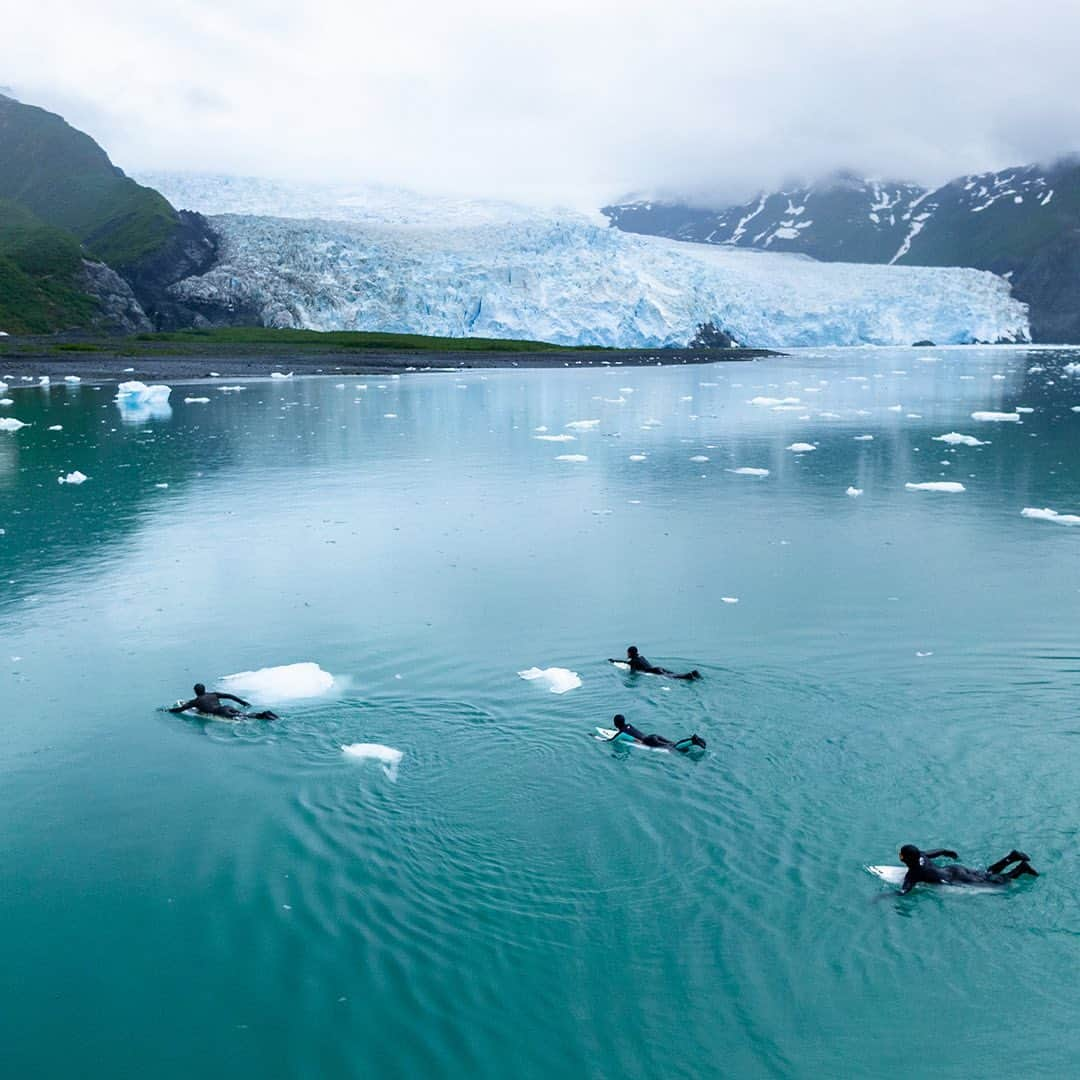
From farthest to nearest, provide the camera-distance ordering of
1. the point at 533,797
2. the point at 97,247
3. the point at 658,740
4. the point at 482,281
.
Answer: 1. the point at 97,247
2. the point at 482,281
3. the point at 658,740
4. the point at 533,797

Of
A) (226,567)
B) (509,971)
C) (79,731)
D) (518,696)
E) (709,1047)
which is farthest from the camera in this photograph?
(226,567)

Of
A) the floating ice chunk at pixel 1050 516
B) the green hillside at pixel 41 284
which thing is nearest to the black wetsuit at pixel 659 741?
the floating ice chunk at pixel 1050 516

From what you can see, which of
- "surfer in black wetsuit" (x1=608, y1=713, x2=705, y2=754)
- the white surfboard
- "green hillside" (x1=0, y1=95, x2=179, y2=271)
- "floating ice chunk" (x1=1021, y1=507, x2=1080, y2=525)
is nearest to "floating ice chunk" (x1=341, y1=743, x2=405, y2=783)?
"surfer in black wetsuit" (x1=608, y1=713, x2=705, y2=754)

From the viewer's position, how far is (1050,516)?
59.3ft

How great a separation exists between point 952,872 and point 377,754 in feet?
15.0

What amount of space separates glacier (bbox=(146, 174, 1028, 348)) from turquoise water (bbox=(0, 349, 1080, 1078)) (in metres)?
54.5

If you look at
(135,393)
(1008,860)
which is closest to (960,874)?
(1008,860)

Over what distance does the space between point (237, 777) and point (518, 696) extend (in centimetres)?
280

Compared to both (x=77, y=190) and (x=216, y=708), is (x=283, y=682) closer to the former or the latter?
(x=216, y=708)

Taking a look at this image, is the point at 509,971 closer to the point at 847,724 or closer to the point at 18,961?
the point at 18,961

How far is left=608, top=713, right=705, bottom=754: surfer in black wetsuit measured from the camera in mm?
8844

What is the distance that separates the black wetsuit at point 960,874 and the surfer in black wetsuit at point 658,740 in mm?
2331

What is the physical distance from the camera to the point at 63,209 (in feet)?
330

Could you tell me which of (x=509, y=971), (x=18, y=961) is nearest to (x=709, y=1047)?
(x=509, y=971)
